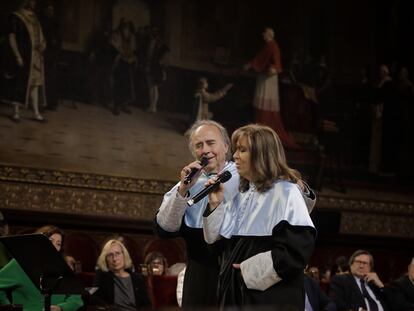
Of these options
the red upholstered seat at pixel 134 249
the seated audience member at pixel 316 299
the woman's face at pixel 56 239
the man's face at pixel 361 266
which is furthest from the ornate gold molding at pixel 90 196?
the seated audience member at pixel 316 299

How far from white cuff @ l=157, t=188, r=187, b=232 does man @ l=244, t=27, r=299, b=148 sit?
8.58 metres

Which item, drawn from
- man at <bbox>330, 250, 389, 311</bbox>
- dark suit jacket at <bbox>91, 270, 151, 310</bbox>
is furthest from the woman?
man at <bbox>330, 250, 389, 311</bbox>

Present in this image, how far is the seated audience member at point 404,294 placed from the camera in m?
8.88

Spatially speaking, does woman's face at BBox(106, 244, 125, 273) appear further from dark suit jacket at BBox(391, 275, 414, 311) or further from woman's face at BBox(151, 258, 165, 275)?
dark suit jacket at BBox(391, 275, 414, 311)

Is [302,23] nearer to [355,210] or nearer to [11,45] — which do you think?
[355,210]

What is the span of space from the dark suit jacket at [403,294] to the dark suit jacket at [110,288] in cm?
269

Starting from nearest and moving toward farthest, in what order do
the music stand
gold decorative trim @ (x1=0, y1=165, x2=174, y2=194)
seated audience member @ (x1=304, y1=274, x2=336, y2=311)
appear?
the music stand, seated audience member @ (x1=304, y1=274, x2=336, y2=311), gold decorative trim @ (x1=0, y1=165, x2=174, y2=194)

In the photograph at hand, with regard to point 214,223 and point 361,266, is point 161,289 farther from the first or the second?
point 214,223

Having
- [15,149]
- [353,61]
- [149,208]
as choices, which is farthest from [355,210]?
[15,149]

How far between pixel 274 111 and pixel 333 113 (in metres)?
1.10

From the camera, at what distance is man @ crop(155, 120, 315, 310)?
471 cm

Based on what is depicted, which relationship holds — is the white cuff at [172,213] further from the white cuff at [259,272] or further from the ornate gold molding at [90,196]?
the ornate gold molding at [90,196]

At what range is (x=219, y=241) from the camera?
4469mm

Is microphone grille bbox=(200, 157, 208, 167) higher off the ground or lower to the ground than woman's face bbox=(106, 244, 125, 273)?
higher
